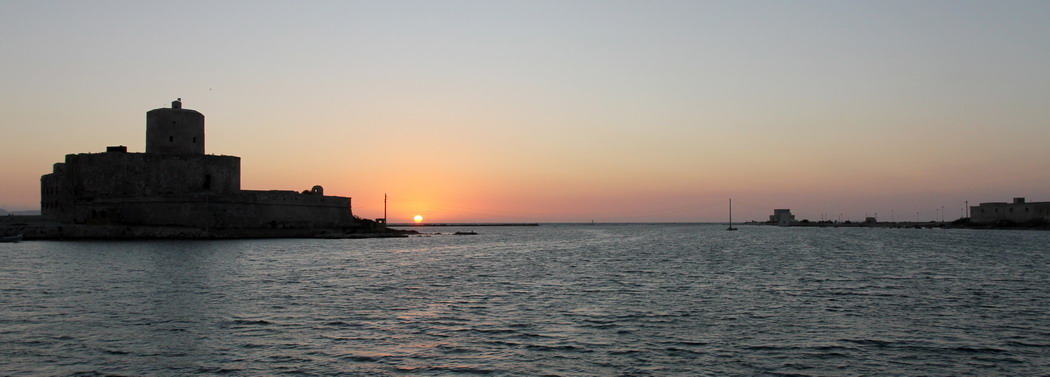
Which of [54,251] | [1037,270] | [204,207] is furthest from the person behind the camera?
[204,207]

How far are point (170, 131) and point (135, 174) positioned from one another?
474 cm

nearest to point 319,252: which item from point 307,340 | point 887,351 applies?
point 307,340

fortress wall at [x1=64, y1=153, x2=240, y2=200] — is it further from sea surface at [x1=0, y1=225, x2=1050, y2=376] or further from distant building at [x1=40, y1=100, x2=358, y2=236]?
sea surface at [x1=0, y1=225, x2=1050, y2=376]

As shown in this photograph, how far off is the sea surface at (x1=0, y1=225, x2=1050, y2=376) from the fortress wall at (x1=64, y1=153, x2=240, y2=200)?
111ft

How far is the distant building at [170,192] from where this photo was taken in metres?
60.2

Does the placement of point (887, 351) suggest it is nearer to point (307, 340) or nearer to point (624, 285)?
point (307, 340)

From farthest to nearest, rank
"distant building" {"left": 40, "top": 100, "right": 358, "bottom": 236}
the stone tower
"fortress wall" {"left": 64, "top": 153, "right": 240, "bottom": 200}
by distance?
1. the stone tower
2. "fortress wall" {"left": 64, "top": 153, "right": 240, "bottom": 200}
3. "distant building" {"left": 40, "top": 100, "right": 358, "bottom": 236}

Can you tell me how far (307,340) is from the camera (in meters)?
14.7

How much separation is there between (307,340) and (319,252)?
107 feet

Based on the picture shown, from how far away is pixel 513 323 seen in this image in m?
17.0

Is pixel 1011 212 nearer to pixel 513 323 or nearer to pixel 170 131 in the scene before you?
pixel 170 131

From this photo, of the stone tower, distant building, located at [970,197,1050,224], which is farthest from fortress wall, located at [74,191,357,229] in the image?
distant building, located at [970,197,1050,224]

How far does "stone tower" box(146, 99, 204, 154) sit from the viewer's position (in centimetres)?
6519

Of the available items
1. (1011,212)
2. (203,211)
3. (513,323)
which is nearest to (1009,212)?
(1011,212)
